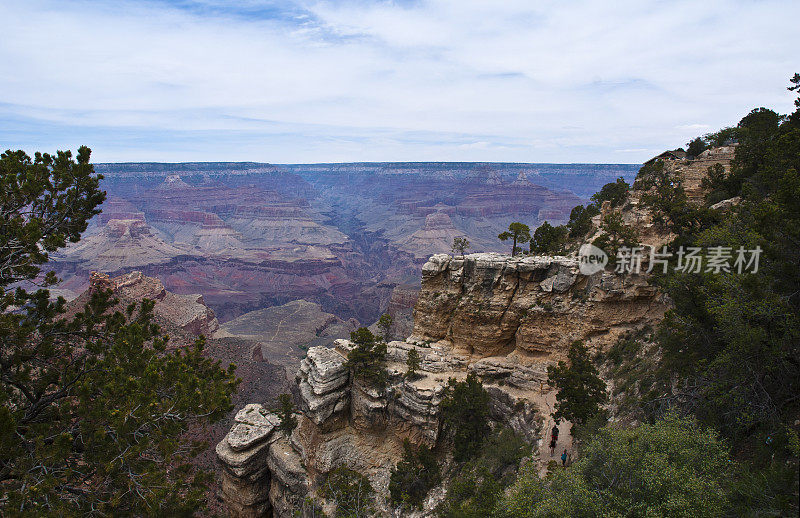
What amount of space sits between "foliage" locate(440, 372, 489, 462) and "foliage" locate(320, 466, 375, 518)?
752 cm

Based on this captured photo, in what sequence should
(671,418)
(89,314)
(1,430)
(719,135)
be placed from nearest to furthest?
1. (1,430)
2. (671,418)
3. (89,314)
4. (719,135)

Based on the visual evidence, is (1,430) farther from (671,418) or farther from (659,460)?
(671,418)

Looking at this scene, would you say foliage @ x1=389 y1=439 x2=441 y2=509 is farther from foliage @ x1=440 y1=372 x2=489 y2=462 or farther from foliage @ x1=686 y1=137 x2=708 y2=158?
foliage @ x1=686 y1=137 x2=708 y2=158

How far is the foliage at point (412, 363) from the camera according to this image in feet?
114

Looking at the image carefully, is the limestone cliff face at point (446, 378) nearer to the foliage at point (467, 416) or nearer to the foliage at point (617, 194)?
the foliage at point (467, 416)

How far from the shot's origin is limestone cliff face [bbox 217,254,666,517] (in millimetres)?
32312

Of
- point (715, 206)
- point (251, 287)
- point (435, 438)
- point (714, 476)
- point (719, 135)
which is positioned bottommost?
point (251, 287)

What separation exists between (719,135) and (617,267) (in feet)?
140

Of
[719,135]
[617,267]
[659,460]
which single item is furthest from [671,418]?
[719,135]

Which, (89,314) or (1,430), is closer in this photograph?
(1,430)

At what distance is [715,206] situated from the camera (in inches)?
1264

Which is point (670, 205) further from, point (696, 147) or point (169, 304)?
point (169, 304)

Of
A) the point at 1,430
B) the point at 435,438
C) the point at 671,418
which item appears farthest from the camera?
the point at 435,438

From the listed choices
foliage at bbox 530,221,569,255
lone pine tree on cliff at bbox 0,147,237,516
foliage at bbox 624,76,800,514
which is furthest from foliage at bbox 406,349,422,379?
foliage at bbox 530,221,569,255
